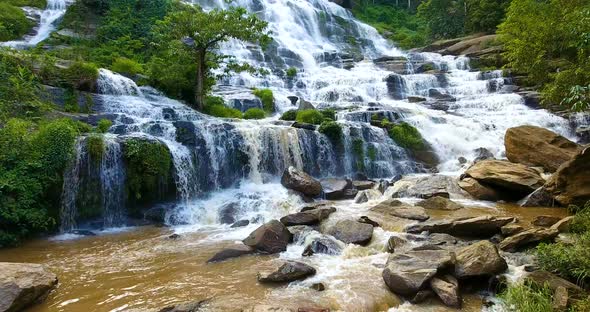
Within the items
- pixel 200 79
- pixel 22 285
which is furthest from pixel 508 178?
pixel 200 79

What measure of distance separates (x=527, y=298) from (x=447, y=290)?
104 cm

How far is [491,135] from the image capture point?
19.0 metres

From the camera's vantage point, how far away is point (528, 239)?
24.9ft

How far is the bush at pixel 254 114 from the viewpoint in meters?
20.2

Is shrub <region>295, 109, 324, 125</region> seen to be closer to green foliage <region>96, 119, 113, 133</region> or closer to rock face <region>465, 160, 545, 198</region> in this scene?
rock face <region>465, 160, 545, 198</region>

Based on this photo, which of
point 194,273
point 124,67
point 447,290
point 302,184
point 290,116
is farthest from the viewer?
point 124,67

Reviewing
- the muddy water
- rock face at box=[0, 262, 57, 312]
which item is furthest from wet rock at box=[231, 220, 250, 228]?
rock face at box=[0, 262, 57, 312]

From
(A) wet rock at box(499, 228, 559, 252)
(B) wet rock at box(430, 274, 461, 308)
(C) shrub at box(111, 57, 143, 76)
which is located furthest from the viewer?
(C) shrub at box(111, 57, 143, 76)

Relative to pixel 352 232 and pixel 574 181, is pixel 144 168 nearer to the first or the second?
pixel 352 232

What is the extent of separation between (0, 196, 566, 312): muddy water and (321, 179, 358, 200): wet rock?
256 cm

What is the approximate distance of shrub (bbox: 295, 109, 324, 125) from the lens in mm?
18672

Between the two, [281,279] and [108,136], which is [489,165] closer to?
[281,279]

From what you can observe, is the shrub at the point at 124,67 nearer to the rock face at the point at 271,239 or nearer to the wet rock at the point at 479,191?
the rock face at the point at 271,239

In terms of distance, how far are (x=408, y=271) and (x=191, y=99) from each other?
15.9 metres
